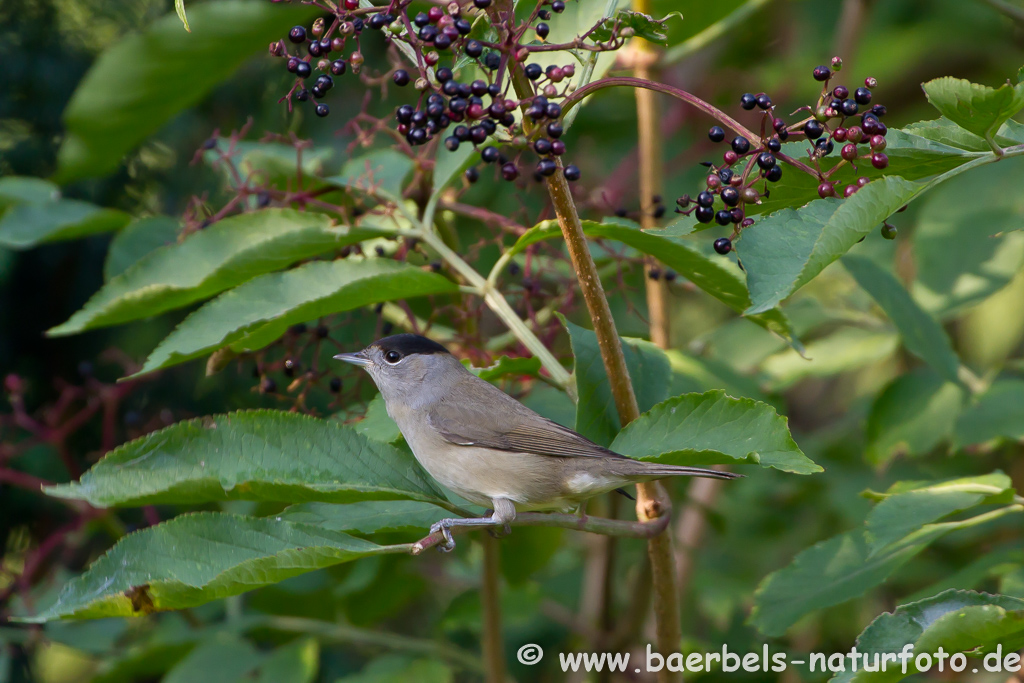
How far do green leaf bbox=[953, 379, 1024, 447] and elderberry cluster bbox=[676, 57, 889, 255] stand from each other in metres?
1.27

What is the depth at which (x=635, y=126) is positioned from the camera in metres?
4.96

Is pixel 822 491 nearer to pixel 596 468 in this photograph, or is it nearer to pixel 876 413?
pixel 876 413

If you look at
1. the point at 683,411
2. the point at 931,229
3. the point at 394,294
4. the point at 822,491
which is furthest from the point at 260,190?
the point at 822,491

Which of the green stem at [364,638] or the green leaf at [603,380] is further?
the green stem at [364,638]

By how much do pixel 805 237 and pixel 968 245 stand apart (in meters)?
2.00

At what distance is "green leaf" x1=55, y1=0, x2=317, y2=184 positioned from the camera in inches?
111

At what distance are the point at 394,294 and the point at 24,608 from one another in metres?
2.17

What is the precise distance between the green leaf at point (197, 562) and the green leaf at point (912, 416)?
1865 millimetres

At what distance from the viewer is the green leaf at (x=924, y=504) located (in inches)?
78.4

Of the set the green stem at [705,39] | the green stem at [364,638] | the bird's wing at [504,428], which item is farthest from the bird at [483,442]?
the green stem at [705,39]

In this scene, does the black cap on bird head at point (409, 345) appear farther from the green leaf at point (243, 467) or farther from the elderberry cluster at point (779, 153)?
the elderberry cluster at point (779, 153)

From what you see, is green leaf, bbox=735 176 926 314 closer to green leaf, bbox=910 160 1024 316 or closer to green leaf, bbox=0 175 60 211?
green leaf, bbox=910 160 1024 316

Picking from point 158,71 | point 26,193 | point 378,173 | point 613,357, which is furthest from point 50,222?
point 613,357

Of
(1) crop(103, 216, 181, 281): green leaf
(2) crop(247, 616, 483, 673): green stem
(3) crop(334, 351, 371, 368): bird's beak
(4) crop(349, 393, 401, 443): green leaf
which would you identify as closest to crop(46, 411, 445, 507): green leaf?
(4) crop(349, 393, 401, 443): green leaf
